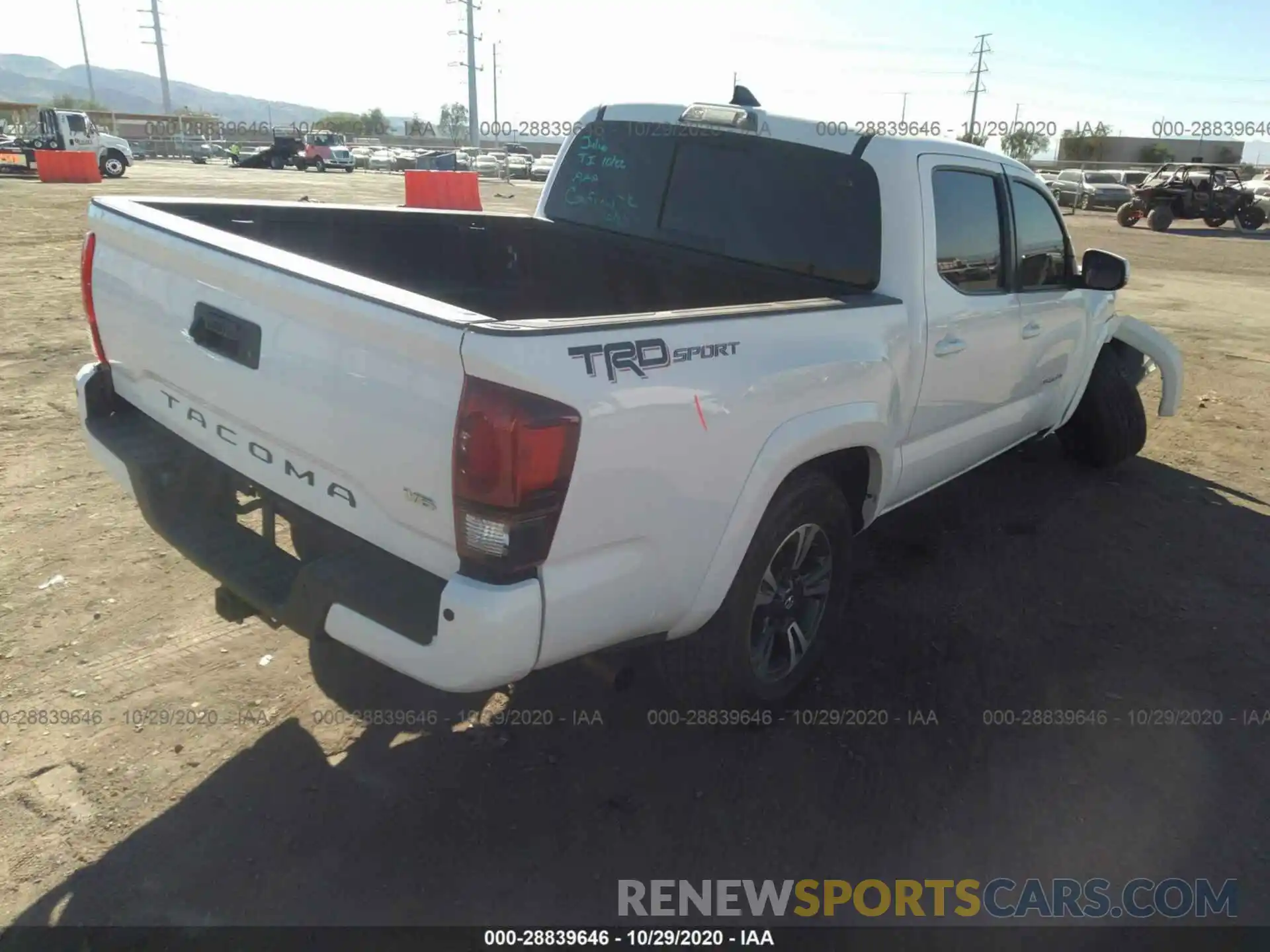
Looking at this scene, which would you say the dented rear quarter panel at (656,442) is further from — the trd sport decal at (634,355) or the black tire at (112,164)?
the black tire at (112,164)

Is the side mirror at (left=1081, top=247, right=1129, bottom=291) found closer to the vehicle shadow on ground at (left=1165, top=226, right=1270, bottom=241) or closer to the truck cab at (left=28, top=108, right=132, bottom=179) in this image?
the vehicle shadow on ground at (left=1165, top=226, right=1270, bottom=241)

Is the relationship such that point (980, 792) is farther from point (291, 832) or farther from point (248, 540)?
point (248, 540)

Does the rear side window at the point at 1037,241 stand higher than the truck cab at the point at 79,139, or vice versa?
the truck cab at the point at 79,139

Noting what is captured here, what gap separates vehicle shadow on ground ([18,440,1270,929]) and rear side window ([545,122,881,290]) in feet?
5.41

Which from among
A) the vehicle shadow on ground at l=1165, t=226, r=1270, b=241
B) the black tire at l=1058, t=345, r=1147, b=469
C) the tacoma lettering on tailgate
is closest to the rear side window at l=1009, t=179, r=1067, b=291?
the black tire at l=1058, t=345, r=1147, b=469

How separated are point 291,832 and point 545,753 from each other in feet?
2.68

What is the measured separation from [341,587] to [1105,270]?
13.3 ft

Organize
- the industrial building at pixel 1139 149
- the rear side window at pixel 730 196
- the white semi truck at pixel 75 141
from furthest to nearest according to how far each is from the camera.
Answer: the industrial building at pixel 1139 149, the white semi truck at pixel 75 141, the rear side window at pixel 730 196

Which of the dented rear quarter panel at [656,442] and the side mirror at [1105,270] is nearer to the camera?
the dented rear quarter panel at [656,442]

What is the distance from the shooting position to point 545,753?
3.00 metres

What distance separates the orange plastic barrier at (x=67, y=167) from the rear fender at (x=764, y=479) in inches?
1278

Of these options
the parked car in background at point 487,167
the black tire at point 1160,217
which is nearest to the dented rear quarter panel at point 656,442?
the black tire at point 1160,217

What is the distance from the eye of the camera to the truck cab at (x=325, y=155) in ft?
157

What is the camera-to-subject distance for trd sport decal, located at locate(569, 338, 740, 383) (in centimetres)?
212
